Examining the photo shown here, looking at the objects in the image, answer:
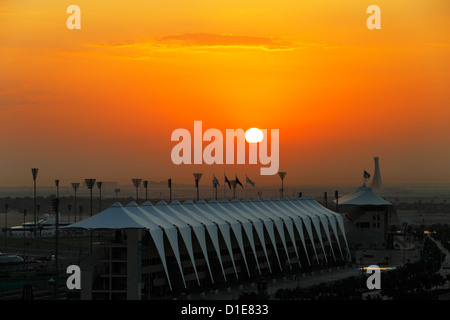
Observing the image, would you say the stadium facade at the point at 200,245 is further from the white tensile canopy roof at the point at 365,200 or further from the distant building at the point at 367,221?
the white tensile canopy roof at the point at 365,200

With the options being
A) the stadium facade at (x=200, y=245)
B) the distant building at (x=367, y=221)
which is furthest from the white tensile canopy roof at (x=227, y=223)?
the distant building at (x=367, y=221)

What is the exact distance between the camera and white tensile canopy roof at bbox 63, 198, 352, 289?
272 ft

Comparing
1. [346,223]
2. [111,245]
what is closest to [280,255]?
[111,245]

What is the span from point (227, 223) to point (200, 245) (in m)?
8.12

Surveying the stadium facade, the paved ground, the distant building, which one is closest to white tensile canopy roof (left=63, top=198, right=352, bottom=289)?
the stadium facade

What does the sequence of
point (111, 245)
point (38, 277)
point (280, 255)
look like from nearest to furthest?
point (111, 245), point (38, 277), point (280, 255)

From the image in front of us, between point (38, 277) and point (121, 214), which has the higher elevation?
point (121, 214)

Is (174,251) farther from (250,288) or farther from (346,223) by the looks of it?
(346,223)

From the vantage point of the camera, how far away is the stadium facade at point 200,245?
7931 cm

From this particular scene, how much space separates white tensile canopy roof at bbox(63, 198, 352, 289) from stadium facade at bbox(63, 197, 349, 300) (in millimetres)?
84

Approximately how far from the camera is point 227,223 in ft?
323

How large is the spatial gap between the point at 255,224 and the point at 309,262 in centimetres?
1313
